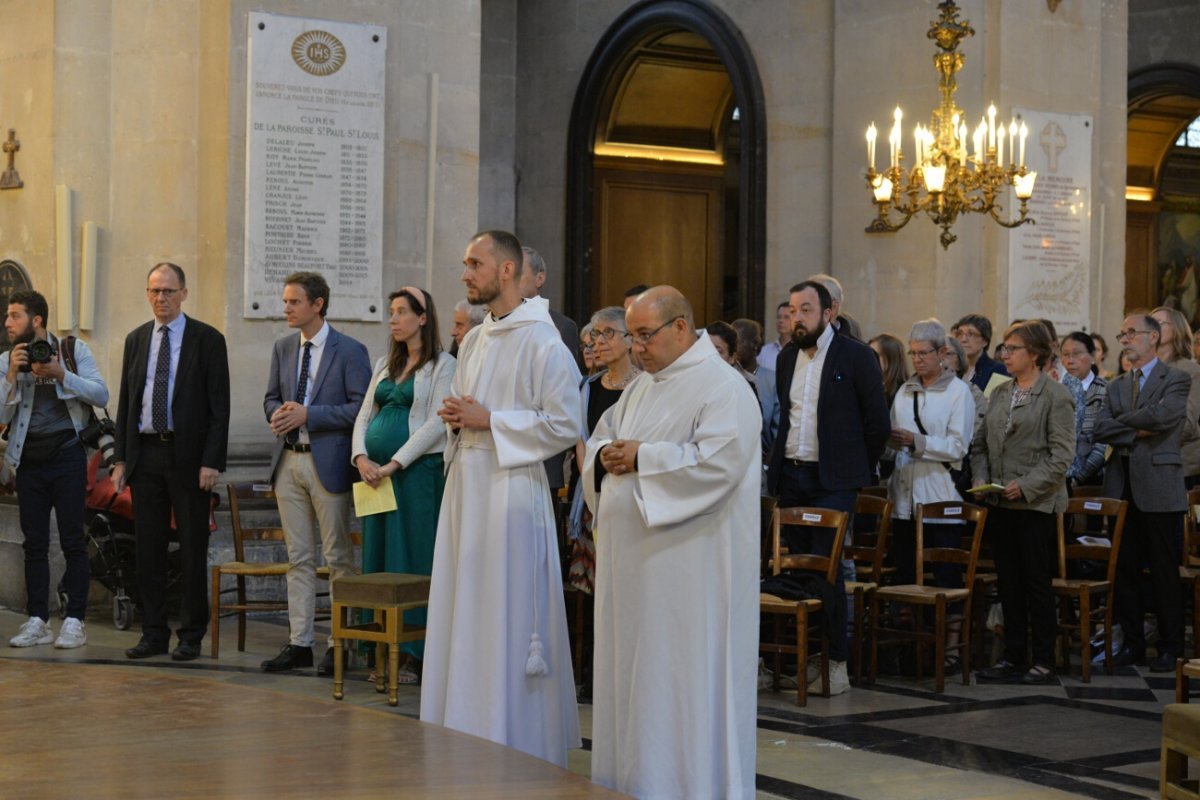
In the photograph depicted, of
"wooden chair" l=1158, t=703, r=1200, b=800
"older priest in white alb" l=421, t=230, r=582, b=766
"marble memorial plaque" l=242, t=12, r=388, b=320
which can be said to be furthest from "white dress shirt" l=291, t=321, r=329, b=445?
"wooden chair" l=1158, t=703, r=1200, b=800

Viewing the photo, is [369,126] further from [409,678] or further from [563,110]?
[563,110]

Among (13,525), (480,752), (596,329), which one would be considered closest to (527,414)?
(596,329)

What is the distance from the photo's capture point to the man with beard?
723cm

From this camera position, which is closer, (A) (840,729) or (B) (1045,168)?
(A) (840,729)

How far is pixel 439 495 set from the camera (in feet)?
23.9

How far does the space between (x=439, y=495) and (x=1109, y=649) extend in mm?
3265

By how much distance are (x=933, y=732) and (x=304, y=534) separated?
9.66 feet

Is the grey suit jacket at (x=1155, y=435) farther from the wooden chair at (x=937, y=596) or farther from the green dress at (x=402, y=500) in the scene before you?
the green dress at (x=402, y=500)

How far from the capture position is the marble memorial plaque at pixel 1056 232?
12.2 metres

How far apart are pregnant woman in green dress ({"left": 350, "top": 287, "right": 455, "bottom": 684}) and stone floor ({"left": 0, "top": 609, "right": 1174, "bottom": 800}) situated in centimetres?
59

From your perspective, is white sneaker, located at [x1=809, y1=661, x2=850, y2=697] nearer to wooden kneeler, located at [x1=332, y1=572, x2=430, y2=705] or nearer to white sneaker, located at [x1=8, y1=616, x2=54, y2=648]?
wooden kneeler, located at [x1=332, y1=572, x2=430, y2=705]

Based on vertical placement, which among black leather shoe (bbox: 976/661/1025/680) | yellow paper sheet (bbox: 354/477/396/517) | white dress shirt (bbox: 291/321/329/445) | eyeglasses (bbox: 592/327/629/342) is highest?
eyeglasses (bbox: 592/327/629/342)

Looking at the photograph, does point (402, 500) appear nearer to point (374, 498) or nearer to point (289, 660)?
point (374, 498)

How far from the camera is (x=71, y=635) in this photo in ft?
25.7
